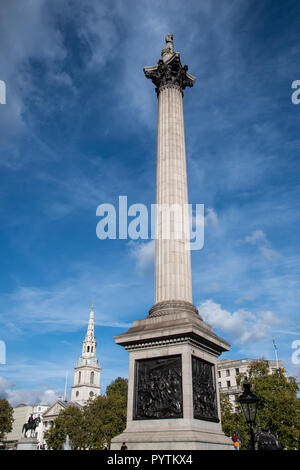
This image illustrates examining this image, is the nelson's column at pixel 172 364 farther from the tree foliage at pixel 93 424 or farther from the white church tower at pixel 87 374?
the white church tower at pixel 87 374

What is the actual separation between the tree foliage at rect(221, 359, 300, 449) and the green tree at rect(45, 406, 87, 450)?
33.4 metres

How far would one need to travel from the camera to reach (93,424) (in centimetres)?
6838

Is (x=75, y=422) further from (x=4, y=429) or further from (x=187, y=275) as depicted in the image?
(x=187, y=275)

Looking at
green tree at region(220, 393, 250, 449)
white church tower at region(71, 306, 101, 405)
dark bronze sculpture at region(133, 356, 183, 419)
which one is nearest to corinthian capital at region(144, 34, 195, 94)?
dark bronze sculpture at region(133, 356, 183, 419)

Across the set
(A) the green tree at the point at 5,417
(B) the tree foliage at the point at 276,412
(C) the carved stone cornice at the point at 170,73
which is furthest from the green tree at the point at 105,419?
(C) the carved stone cornice at the point at 170,73

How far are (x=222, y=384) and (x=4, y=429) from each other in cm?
5149

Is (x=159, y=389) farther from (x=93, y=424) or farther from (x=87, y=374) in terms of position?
(x=87, y=374)

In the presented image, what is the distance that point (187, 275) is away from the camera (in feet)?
68.0

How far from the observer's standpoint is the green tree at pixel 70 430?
233 ft

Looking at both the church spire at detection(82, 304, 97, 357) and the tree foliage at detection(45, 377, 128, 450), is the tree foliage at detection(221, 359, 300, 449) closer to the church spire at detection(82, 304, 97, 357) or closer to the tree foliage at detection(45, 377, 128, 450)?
the tree foliage at detection(45, 377, 128, 450)

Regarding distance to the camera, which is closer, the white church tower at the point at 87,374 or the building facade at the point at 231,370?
the building facade at the point at 231,370

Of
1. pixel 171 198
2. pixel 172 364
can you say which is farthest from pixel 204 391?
pixel 171 198

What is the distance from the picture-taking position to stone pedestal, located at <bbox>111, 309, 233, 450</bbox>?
50.5 feet
